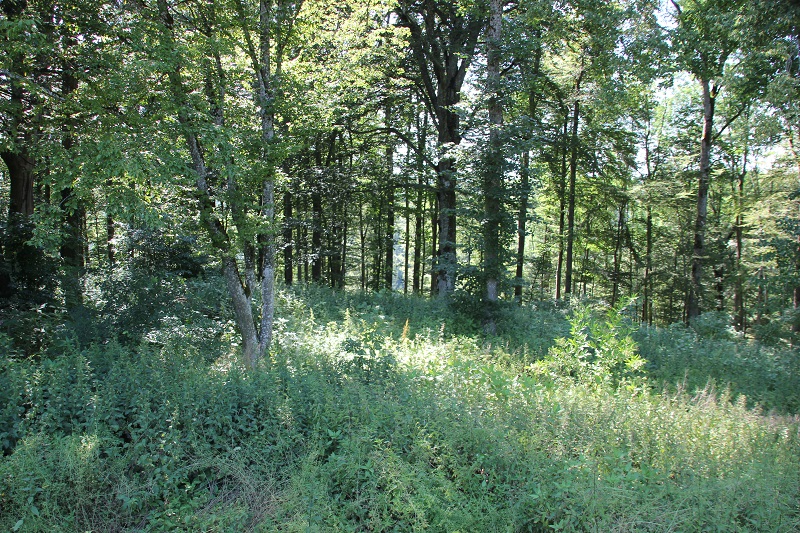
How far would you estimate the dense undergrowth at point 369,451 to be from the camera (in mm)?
3846

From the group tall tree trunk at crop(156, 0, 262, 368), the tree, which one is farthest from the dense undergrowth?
the tree

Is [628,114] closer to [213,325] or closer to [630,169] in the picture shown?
[630,169]

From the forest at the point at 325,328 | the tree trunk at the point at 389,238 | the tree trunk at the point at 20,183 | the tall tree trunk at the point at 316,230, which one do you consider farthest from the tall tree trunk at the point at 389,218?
the tree trunk at the point at 20,183

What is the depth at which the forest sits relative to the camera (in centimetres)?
406

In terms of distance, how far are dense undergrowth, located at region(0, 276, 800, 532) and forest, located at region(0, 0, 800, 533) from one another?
3 centimetres

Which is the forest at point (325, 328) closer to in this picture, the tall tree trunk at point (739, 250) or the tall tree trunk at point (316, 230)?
the tall tree trunk at point (316, 230)

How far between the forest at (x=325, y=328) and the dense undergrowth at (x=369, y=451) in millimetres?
31

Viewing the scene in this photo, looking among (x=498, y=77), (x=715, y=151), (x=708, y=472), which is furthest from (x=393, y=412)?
(x=715, y=151)

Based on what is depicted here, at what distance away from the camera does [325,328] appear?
992 centimetres

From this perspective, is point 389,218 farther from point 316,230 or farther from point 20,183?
point 20,183

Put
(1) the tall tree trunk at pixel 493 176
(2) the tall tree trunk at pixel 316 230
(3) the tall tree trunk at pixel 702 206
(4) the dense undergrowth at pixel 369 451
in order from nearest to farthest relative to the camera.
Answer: (4) the dense undergrowth at pixel 369 451, (1) the tall tree trunk at pixel 493 176, (3) the tall tree trunk at pixel 702 206, (2) the tall tree trunk at pixel 316 230

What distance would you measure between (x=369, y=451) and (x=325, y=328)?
5512 mm

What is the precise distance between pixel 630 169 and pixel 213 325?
789 inches

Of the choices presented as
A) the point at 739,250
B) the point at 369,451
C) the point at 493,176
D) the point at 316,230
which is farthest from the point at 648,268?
the point at 369,451
